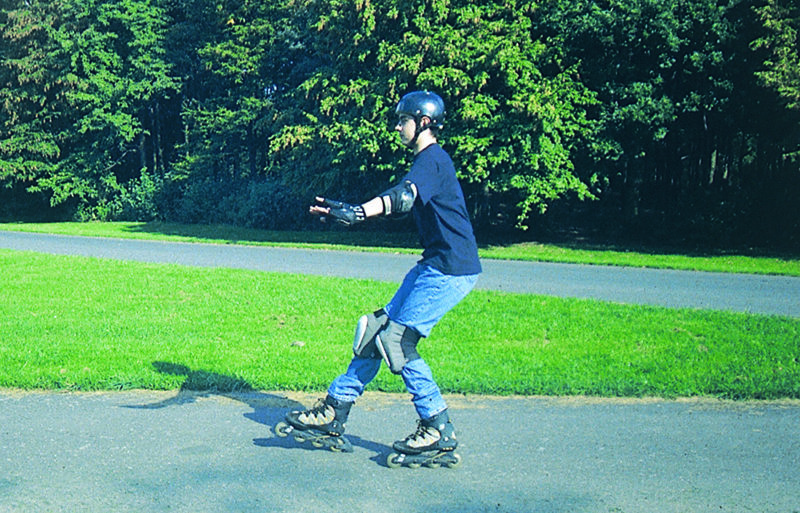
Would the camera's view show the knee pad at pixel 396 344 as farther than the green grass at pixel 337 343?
No

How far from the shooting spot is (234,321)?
9.31m

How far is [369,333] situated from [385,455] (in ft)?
2.47

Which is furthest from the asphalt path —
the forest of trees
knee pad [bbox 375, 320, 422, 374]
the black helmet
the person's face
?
the forest of trees

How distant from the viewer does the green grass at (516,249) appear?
17.6 metres

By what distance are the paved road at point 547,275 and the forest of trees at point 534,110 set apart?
5.89 m

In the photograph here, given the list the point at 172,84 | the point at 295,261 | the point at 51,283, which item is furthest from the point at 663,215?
the point at 172,84

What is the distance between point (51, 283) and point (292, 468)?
32.3ft

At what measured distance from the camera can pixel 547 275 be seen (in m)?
14.6

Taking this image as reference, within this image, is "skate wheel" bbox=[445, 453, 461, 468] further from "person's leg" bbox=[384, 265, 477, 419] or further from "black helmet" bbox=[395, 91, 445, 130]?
"black helmet" bbox=[395, 91, 445, 130]

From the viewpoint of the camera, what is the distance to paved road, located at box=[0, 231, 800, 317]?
11617 mm

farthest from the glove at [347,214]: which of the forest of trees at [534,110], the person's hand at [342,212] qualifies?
the forest of trees at [534,110]

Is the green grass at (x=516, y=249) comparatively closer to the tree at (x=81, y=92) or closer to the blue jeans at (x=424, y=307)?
the tree at (x=81, y=92)

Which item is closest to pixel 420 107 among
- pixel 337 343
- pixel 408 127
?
pixel 408 127

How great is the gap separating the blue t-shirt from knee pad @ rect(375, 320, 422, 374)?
402mm
